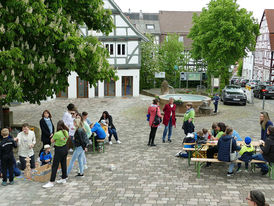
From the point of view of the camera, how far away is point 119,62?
31.5m

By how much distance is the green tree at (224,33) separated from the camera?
112 ft

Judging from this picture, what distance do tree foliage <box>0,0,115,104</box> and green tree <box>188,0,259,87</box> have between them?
24.4 meters

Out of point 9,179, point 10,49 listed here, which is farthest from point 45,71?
point 9,179

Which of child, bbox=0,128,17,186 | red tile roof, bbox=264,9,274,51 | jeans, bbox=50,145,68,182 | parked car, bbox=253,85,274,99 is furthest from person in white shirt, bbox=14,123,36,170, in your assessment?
red tile roof, bbox=264,9,274,51

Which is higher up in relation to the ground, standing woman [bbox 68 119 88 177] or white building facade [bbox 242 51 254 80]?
white building facade [bbox 242 51 254 80]

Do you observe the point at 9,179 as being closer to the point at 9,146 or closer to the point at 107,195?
the point at 9,146

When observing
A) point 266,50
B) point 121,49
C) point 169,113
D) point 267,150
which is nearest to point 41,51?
point 169,113

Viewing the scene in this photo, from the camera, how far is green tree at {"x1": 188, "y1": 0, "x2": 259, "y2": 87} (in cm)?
3403

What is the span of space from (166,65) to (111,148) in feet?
107

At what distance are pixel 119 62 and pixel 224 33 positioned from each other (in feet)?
39.1

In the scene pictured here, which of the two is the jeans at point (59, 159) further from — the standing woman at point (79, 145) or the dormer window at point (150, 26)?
the dormer window at point (150, 26)

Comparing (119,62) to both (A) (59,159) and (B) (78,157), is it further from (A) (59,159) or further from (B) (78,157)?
(A) (59,159)

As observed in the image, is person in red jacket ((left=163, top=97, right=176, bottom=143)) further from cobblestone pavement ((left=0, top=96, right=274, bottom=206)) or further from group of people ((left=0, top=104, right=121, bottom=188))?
group of people ((left=0, top=104, right=121, bottom=188))

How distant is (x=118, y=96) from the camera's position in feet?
104
